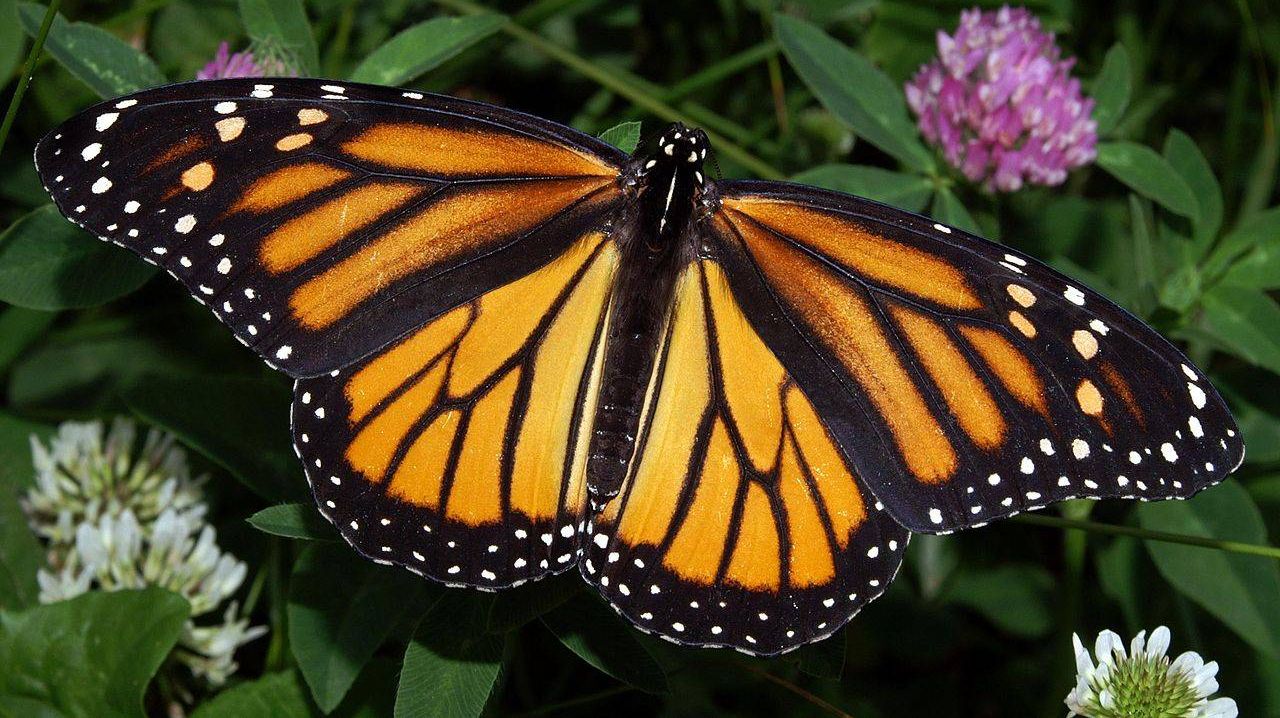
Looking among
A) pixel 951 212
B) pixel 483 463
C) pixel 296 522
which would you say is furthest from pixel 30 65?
pixel 951 212

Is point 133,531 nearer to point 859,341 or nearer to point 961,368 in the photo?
point 859,341

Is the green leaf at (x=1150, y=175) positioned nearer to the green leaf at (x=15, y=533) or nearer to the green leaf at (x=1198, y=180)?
the green leaf at (x=1198, y=180)

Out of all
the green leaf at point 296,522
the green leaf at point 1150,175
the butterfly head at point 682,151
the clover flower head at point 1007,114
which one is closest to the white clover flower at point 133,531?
the green leaf at point 296,522

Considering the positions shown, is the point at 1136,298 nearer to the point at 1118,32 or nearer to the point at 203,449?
the point at 1118,32

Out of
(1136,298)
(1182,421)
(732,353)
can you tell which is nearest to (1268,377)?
(1136,298)

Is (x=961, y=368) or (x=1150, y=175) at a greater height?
(x=1150, y=175)

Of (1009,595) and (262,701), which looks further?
(1009,595)
